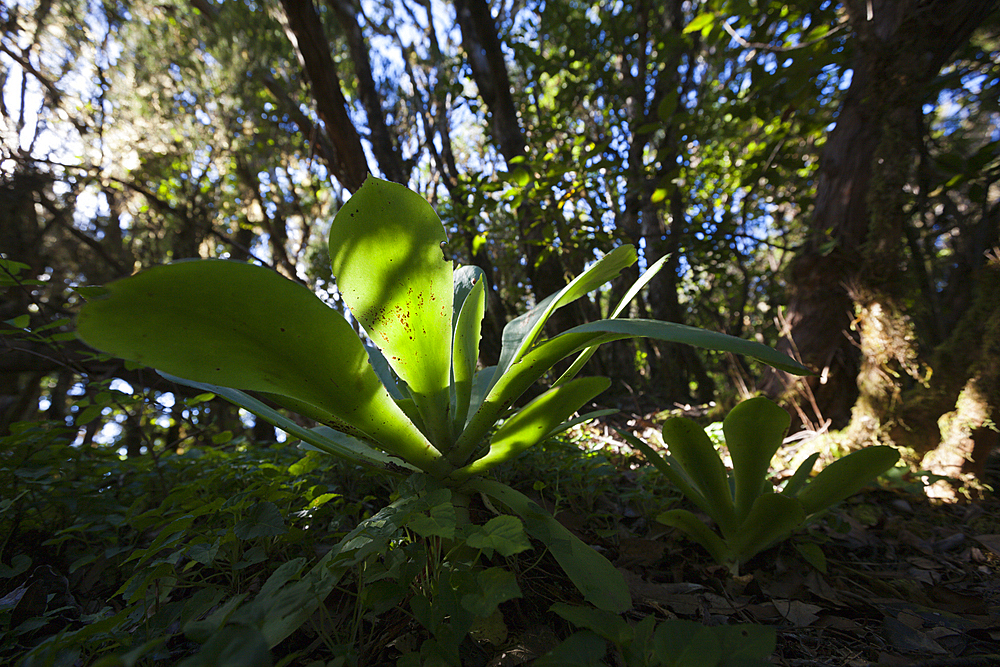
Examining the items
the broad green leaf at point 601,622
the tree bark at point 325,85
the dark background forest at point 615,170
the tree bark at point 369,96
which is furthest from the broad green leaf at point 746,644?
the tree bark at point 369,96

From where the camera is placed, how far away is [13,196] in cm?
313

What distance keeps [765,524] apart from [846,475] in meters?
0.18

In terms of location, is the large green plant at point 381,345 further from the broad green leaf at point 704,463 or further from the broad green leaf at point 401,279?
the broad green leaf at point 704,463

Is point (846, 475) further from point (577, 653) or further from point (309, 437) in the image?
point (309, 437)

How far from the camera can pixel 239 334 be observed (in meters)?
0.61

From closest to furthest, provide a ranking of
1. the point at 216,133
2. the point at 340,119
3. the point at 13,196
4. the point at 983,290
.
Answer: the point at 983,290, the point at 340,119, the point at 13,196, the point at 216,133

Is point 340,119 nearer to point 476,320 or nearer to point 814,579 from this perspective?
point 476,320

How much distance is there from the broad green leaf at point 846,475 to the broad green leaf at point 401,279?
724 millimetres

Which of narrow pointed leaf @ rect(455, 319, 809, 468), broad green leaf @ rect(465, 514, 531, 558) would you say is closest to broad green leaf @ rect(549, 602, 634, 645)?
broad green leaf @ rect(465, 514, 531, 558)

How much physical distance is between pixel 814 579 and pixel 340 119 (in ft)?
7.23

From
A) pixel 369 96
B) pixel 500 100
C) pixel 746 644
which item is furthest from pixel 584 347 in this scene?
pixel 369 96

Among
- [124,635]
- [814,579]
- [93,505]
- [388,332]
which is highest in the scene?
[388,332]

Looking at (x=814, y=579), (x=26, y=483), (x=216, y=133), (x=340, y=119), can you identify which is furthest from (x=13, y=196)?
(x=814, y=579)

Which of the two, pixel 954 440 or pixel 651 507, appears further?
pixel 954 440
